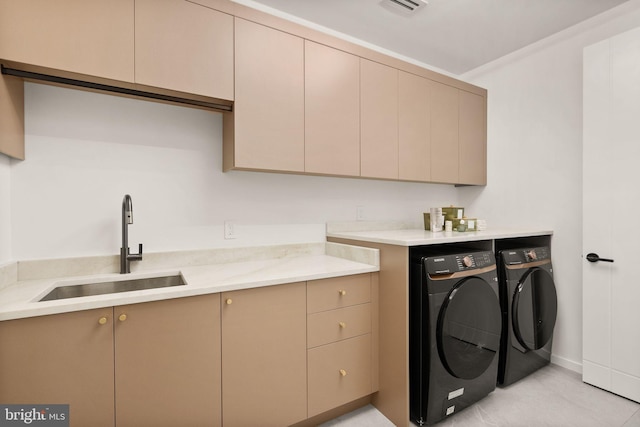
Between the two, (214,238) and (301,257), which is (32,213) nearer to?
(214,238)

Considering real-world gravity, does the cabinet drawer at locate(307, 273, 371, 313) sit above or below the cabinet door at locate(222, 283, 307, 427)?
above

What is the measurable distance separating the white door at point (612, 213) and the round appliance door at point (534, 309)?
0.21 metres

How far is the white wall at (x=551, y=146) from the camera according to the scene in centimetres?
234

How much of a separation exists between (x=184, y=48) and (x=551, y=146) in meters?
2.77

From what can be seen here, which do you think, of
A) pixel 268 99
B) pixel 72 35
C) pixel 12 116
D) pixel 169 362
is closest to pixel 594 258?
pixel 268 99

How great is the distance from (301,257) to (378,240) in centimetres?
64

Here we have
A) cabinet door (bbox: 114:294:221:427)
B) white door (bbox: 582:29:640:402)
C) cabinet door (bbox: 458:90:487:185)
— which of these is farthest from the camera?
cabinet door (bbox: 458:90:487:185)

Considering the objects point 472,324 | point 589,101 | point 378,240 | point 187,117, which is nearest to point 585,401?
point 472,324

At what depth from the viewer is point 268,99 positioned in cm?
182

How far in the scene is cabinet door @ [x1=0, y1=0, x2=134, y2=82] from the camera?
4.18 ft

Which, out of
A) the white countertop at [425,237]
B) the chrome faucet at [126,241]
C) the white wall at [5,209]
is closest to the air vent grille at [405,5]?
the white countertop at [425,237]

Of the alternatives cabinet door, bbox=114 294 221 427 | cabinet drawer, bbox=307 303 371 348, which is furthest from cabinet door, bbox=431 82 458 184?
cabinet door, bbox=114 294 221 427

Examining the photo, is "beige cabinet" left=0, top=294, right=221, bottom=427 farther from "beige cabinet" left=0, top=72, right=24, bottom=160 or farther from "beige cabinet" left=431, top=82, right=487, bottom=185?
"beige cabinet" left=431, top=82, right=487, bottom=185

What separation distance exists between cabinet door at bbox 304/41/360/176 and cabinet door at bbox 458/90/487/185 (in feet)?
3.91
